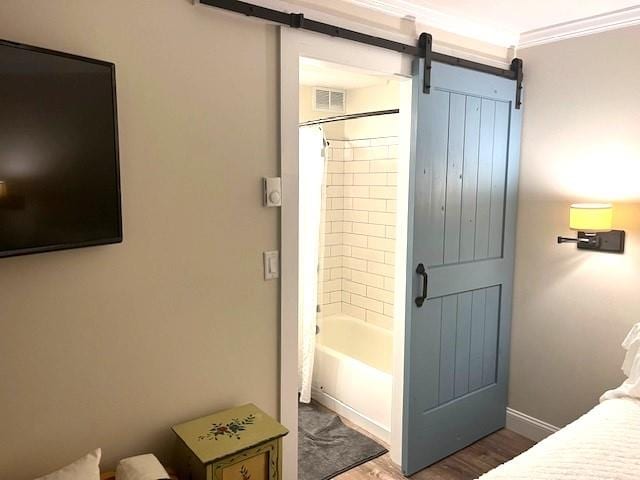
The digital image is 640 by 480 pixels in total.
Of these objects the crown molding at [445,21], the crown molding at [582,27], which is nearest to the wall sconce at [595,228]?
the crown molding at [582,27]

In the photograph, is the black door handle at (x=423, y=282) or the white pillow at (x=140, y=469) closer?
the white pillow at (x=140, y=469)

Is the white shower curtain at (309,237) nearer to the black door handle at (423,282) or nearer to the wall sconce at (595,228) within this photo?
the black door handle at (423,282)

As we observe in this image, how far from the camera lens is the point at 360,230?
153 inches

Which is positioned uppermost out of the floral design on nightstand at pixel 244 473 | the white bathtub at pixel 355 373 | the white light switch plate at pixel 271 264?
the white light switch plate at pixel 271 264

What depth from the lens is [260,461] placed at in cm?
179

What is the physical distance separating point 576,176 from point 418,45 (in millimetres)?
1132

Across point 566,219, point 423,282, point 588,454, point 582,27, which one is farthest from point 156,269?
point 582,27

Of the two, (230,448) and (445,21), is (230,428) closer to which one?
(230,448)

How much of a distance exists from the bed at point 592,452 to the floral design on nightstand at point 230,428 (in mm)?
842

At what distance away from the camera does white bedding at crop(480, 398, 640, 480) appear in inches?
59.6

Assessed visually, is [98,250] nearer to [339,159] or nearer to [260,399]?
[260,399]

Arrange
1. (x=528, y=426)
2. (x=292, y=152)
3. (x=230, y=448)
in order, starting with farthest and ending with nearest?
1. (x=528, y=426)
2. (x=292, y=152)
3. (x=230, y=448)

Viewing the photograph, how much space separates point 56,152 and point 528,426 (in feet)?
9.61

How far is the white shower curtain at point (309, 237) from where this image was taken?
3398 millimetres
